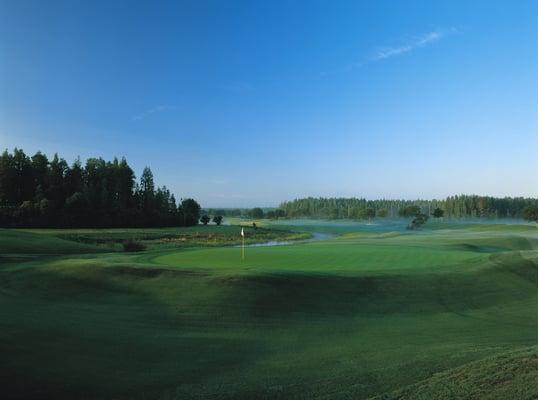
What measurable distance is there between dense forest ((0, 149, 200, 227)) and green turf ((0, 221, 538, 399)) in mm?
60904

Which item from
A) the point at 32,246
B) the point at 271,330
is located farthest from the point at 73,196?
the point at 271,330

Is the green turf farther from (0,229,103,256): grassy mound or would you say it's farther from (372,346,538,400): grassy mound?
(0,229,103,256): grassy mound

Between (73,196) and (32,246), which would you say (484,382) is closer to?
(32,246)

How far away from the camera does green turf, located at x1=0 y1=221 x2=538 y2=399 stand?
7.79 meters

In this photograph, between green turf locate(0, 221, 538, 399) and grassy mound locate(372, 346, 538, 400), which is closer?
grassy mound locate(372, 346, 538, 400)

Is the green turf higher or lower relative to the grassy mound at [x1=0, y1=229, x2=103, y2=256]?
lower

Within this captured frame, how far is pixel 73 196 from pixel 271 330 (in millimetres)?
74695

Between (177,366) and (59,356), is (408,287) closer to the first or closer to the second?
(177,366)

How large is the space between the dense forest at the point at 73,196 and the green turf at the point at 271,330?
60.9m

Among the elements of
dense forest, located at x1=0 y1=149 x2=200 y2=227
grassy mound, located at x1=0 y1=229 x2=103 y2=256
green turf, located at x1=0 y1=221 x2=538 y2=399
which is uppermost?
dense forest, located at x1=0 y1=149 x2=200 y2=227

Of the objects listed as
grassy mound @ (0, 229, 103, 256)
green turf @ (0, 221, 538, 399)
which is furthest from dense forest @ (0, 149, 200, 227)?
green turf @ (0, 221, 538, 399)

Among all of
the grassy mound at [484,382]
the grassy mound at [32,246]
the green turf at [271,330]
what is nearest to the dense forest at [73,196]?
the grassy mound at [32,246]

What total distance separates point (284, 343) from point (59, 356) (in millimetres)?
5423

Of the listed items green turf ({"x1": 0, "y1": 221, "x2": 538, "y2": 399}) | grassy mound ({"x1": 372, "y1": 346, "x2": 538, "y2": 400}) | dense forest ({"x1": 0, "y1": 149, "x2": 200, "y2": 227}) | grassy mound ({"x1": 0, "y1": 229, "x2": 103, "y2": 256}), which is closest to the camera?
grassy mound ({"x1": 372, "y1": 346, "x2": 538, "y2": 400})
